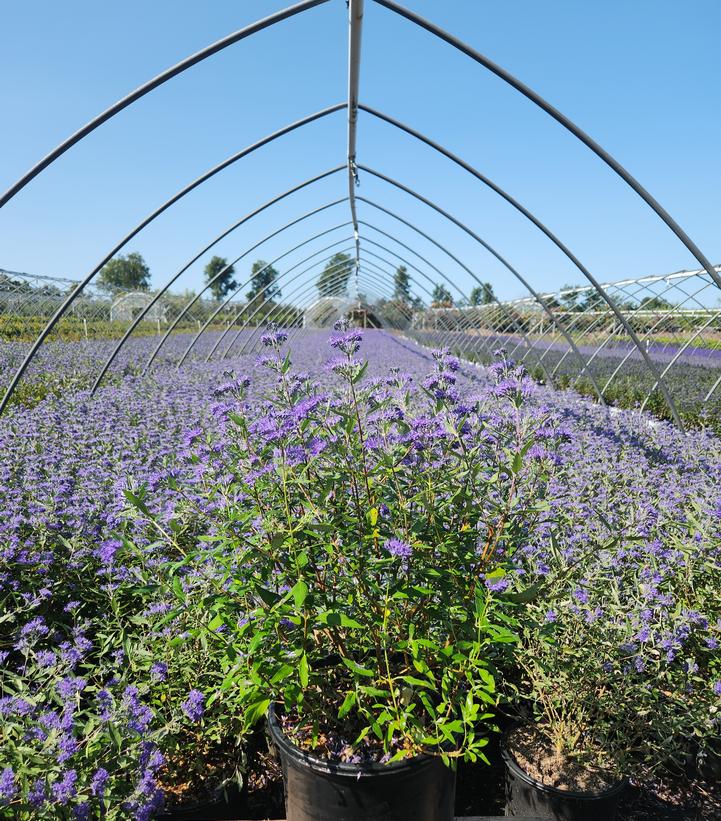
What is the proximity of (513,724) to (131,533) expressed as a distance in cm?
220

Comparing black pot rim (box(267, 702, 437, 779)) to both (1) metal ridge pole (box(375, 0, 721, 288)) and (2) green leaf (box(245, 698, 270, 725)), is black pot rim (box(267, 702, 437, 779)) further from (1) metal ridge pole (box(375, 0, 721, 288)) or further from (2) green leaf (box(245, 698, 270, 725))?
(1) metal ridge pole (box(375, 0, 721, 288))

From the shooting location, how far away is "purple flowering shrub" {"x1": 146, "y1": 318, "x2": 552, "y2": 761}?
167 cm

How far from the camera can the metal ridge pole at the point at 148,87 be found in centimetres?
339

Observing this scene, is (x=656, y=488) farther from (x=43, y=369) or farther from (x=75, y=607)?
(x=43, y=369)

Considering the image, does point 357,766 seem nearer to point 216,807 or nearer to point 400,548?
point 400,548

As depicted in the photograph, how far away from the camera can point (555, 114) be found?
3.79 meters

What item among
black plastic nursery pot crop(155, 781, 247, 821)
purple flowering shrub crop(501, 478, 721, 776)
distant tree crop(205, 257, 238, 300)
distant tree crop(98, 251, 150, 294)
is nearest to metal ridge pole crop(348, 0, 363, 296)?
purple flowering shrub crop(501, 478, 721, 776)

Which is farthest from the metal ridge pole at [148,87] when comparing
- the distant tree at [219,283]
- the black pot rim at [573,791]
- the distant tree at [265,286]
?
the distant tree at [219,283]

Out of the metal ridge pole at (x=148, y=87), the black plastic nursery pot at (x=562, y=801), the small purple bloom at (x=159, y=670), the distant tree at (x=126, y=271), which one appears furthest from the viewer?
the distant tree at (x=126, y=271)

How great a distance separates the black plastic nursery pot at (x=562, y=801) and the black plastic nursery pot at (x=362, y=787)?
1.81 feet

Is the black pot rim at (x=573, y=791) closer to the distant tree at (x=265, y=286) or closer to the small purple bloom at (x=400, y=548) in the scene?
the small purple bloom at (x=400, y=548)

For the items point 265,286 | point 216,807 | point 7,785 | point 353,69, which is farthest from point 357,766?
point 265,286

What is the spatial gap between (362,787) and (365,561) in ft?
2.23

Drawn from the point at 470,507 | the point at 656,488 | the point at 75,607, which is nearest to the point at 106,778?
the point at 75,607
